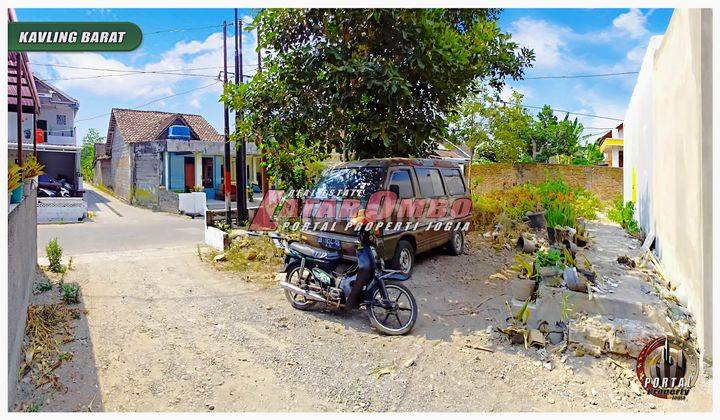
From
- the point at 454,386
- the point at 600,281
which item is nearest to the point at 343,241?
the point at 454,386

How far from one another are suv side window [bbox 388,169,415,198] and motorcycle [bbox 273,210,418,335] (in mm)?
1677

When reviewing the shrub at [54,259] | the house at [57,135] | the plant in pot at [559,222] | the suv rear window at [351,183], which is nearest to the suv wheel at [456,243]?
the plant in pot at [559,222]

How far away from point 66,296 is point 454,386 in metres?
4.29

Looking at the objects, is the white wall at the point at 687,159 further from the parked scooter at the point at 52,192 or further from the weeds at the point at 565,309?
the parked scooter at the point at 52,192

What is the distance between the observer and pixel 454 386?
3773mm

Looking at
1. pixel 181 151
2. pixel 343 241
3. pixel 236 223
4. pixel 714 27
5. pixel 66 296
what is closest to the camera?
pixel 714 27

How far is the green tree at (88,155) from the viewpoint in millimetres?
36884

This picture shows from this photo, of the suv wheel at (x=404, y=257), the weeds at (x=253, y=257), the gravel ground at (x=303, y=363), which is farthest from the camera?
the weeds at (x=253, y=257)

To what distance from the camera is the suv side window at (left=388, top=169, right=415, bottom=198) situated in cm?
660

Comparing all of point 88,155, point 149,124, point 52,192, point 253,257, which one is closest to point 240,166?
point 253,257

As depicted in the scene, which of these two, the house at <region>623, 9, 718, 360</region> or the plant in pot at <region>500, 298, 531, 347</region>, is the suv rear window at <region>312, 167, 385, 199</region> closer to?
the plant in pot at <region>500, 298, 531, 347</region>

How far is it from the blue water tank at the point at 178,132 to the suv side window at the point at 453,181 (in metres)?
18.1

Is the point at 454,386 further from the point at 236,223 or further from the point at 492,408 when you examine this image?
the point at 236,223

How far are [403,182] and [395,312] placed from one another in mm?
2409
